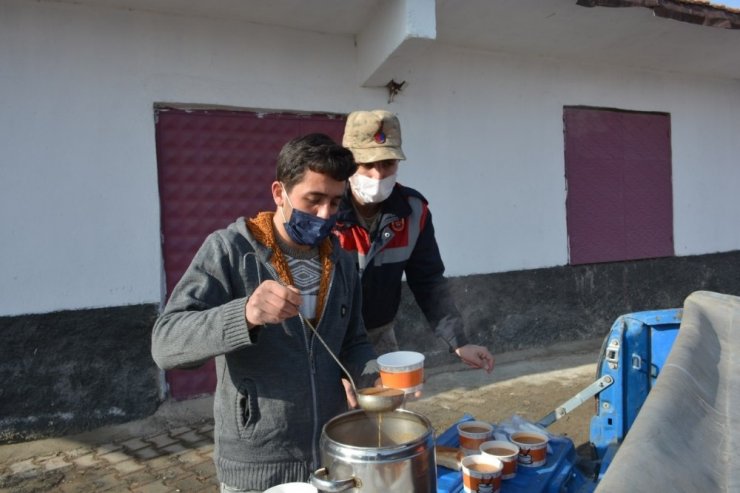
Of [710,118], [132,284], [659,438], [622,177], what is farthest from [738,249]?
[659,438]

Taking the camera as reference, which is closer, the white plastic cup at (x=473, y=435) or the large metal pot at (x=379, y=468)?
the large metal pot at (x=379, y=468)

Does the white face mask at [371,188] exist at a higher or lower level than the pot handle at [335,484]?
higher

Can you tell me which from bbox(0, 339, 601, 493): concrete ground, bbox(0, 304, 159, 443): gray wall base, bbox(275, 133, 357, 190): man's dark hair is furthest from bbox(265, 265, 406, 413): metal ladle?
bbox(0, 304, 159, 443): gray wall base

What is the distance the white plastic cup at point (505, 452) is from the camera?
1619mm

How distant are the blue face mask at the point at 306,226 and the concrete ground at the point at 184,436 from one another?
2.24 meters

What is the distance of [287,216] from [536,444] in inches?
39.5

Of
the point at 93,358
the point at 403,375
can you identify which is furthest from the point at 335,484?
the point at 93,358

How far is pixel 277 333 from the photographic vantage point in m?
1.69

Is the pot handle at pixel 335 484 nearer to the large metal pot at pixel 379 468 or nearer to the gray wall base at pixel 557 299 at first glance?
the large metal pot at pixel 379 468

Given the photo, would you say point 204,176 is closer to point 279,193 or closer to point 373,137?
point 373,137

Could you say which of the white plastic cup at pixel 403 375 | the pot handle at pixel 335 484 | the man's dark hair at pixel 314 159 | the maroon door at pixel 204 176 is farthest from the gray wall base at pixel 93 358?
the pot handle at pixel 335 484

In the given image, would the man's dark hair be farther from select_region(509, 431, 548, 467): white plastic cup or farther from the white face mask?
select_region(509, 431, 548, 467): white plastic cup

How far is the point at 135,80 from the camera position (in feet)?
14.4

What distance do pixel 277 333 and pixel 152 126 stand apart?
3.28 m
